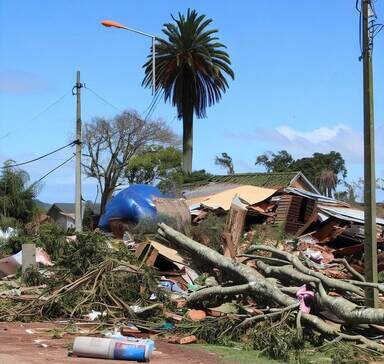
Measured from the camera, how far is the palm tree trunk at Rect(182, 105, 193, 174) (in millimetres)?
42406

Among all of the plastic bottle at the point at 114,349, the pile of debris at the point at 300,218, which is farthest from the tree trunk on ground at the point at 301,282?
the pile of debris at the point at 300,218

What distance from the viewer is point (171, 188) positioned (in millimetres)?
28094

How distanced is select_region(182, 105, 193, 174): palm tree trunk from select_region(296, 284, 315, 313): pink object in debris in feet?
107

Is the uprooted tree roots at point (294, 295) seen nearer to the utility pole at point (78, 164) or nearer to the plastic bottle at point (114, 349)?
the plastic bottle at point (114, 349)

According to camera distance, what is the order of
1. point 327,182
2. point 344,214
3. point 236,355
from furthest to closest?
point 327,182 < point 344,214 < point 236,355

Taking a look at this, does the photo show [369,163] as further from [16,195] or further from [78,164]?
[16,195]

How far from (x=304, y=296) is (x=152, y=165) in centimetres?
4016

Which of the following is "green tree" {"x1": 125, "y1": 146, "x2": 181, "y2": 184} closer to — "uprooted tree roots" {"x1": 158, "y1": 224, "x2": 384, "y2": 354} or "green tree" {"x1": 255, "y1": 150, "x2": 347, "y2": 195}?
"green tree" {"x1": 255, "y1": 150, "x2": 347, "y2": 195}

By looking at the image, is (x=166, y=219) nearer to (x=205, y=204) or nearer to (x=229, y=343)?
(x=205, y=204)

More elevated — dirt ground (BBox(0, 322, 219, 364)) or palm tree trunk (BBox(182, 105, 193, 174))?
palm tree trunk (BBox(182, 105, 193, 174))

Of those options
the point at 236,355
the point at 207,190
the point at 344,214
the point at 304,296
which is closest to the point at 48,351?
the point at 236,355

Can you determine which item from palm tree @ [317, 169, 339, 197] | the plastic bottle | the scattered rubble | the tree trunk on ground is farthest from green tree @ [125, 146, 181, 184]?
the plastic bottle

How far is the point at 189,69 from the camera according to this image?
42000mm

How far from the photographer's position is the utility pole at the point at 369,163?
9945 mm
